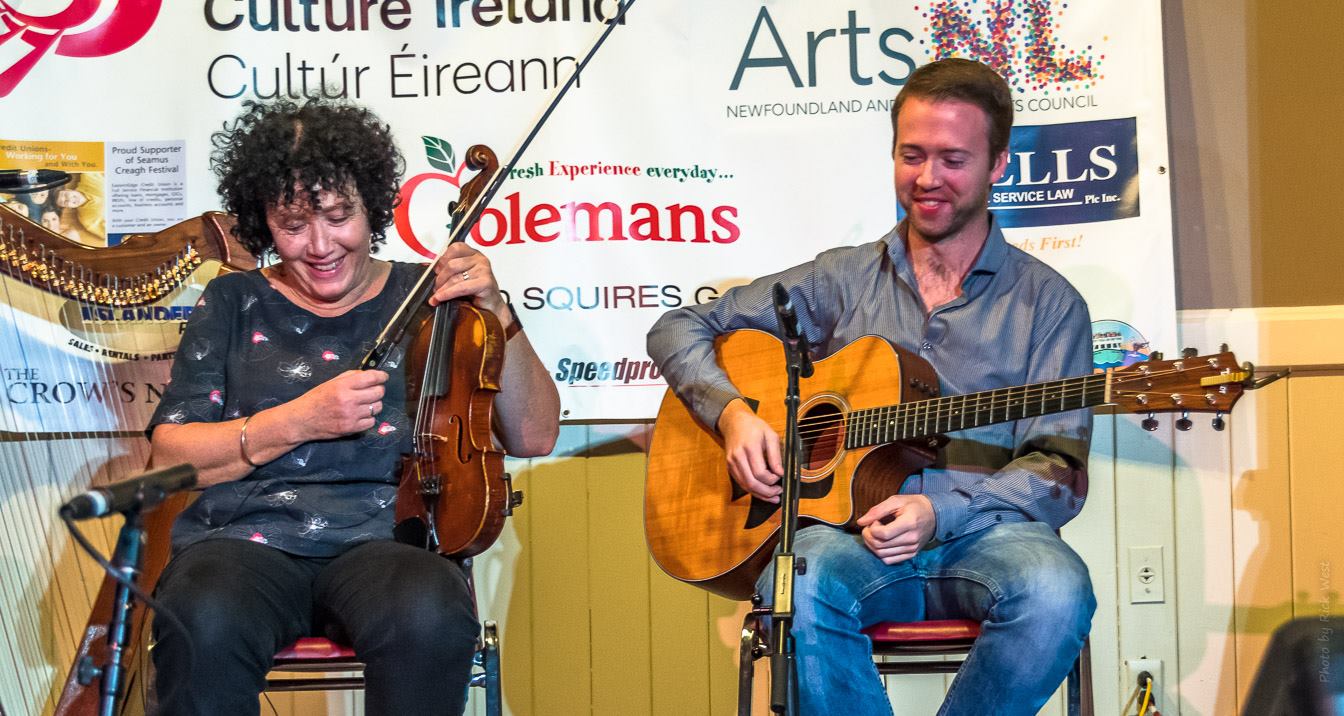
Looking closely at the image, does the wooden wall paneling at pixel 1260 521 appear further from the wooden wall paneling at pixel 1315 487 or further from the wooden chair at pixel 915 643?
the wooden chair at pixel 915 643

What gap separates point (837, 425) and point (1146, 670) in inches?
46.5

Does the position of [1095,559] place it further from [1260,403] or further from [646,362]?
[646,362]

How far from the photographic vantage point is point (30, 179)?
2.88 metres

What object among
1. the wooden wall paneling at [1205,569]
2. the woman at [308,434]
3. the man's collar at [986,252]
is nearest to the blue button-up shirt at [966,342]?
the man's collar at [986,252]

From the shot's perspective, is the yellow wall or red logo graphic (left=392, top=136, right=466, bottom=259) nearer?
the yellow wall

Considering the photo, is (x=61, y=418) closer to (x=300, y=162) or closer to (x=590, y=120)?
(x=300, y=162)

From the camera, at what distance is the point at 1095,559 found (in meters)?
2.94

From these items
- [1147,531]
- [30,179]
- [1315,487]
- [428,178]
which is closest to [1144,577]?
[1147,531]

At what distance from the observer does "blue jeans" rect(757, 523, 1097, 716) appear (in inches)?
77.6

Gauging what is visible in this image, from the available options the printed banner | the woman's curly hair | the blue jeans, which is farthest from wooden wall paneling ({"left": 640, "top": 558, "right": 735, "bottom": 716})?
the woman's curly hair

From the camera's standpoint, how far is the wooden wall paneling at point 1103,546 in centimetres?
293

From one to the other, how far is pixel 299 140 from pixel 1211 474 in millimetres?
2019

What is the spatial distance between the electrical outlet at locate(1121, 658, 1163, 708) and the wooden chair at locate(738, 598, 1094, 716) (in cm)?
80

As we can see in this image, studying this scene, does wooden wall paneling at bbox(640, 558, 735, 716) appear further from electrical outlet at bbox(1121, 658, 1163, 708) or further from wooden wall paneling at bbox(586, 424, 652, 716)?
electrical outlet at bbox(1121, 658, 1163, 708)
